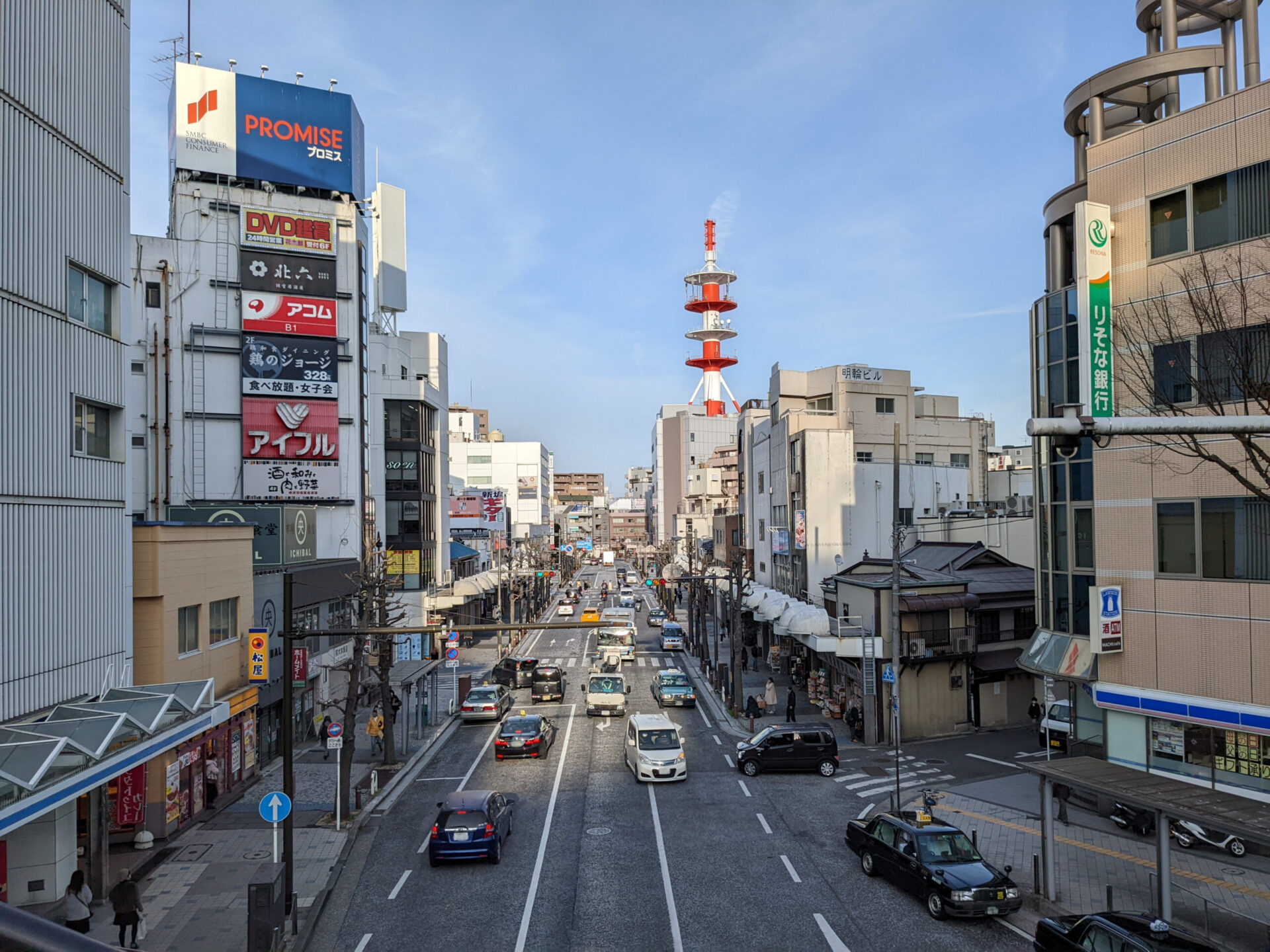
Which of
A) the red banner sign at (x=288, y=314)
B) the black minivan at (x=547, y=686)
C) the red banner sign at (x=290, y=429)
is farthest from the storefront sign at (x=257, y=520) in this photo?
the red banner sign at (x=288, y=314)

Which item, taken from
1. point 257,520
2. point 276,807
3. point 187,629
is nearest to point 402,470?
point 257,520

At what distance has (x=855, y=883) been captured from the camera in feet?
65.5

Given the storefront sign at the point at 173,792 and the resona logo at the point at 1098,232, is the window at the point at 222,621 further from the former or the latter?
the resona logo at the point at 1098,232

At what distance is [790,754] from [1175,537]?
46.4ft

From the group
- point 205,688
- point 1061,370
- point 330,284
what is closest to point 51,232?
point 205,688

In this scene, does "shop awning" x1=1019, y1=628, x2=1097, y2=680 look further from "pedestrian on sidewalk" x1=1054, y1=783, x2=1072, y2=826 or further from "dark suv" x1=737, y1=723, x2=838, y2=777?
"dark suv" x1=737, y1=723, x2=838, y2=777

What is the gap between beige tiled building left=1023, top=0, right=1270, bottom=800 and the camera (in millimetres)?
20750

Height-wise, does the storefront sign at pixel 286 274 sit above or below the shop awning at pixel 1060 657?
above

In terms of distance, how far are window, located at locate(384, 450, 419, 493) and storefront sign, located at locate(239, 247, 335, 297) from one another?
13.4 metres

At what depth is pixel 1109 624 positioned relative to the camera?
23.5 metres

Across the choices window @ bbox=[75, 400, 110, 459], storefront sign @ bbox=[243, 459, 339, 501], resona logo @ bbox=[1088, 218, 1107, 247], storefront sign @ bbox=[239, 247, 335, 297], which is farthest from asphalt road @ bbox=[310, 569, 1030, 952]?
storefront sign @ bbox=[239, 247, 335, 297]

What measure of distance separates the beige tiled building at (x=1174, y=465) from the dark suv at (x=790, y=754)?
8.13 metres

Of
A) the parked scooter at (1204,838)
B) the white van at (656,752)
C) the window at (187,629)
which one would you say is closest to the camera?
the parked scooter at (1204,838)

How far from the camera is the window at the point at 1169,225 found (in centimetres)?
2256
